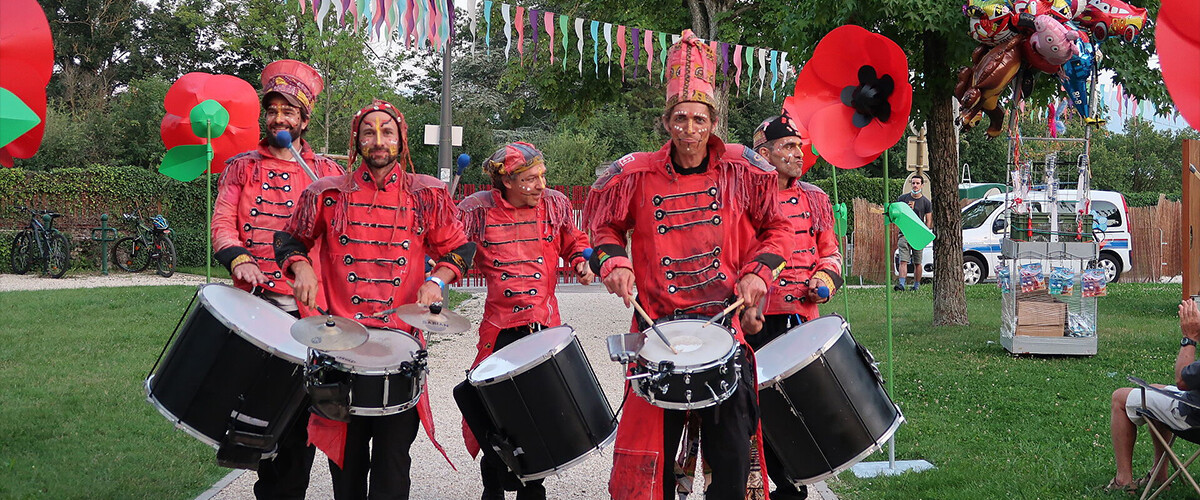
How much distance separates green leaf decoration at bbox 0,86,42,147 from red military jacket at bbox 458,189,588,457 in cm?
224

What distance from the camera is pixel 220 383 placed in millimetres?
3918

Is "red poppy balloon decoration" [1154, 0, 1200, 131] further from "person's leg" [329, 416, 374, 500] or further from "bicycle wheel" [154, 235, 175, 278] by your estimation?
"bicycle wheel" [154, 235, 175, 278]

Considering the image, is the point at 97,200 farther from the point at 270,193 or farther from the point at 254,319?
the point at 254,319

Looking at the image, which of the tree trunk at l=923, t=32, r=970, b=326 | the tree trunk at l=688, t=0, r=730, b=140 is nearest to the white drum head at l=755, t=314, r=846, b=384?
the tree trunk at l=923, t=32, r=970, b=326

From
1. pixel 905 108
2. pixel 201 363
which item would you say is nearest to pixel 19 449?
pixel 201 363

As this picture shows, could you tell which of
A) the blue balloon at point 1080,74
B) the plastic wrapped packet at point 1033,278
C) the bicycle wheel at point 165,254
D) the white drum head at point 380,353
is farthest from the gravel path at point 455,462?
the bicycle wheel at point 165,254

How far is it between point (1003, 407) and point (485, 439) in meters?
4.72

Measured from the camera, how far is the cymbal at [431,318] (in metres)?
3.78

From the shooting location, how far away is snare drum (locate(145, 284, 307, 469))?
3898 millimetres

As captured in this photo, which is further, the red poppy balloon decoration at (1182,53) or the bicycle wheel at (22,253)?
the bicycle wheel at (22,253)

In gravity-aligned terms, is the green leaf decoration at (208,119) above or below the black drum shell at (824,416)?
above

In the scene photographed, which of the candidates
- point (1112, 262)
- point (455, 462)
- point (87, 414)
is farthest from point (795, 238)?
point (1112, 262)

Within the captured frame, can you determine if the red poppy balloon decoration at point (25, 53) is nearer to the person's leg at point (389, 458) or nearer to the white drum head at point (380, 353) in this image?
the white drum head at point (380, 353)

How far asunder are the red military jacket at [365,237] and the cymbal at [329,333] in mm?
462
